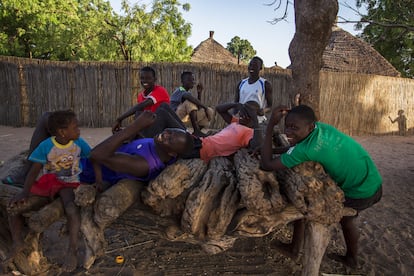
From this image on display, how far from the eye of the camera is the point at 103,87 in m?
10.0

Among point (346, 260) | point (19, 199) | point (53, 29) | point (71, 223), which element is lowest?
point (346, 260)

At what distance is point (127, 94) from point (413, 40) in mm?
12624

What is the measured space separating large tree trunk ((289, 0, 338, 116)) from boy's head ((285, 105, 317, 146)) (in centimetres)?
234

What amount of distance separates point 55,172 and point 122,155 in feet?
1.81

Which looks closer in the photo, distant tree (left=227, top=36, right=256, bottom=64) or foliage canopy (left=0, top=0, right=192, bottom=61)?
foliage canopy (left=0, top=0, right=192, bottom=61)

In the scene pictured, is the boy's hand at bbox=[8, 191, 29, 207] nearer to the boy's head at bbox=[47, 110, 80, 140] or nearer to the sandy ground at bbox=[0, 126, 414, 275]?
the boy's head at bbox=[47, 110, 80, 140]

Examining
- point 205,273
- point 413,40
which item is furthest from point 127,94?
point 413,40

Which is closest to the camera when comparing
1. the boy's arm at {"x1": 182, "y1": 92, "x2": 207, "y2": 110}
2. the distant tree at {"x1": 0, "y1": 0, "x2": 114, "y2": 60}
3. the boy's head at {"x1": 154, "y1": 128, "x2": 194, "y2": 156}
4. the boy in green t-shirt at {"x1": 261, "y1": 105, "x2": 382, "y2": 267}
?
the boy in green t-shirt at {"x1": 261, "y1": 105, "x2": 382, "y2": 267}

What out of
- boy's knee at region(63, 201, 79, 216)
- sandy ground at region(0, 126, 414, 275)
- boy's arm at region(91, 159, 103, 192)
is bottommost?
sandy ground at region(0, 126, 414, 275)

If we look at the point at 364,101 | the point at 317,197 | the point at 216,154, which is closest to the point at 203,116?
the point at 216,154

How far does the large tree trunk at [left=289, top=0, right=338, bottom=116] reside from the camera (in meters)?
3.84

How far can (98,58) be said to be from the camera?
13680 millimetres

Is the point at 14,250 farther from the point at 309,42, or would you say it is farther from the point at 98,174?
the point at 309,42

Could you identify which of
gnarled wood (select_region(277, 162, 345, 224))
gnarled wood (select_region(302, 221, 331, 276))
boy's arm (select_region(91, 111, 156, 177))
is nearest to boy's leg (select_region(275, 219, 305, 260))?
gnarled wood (select_region(302, 221, 331, 276))
